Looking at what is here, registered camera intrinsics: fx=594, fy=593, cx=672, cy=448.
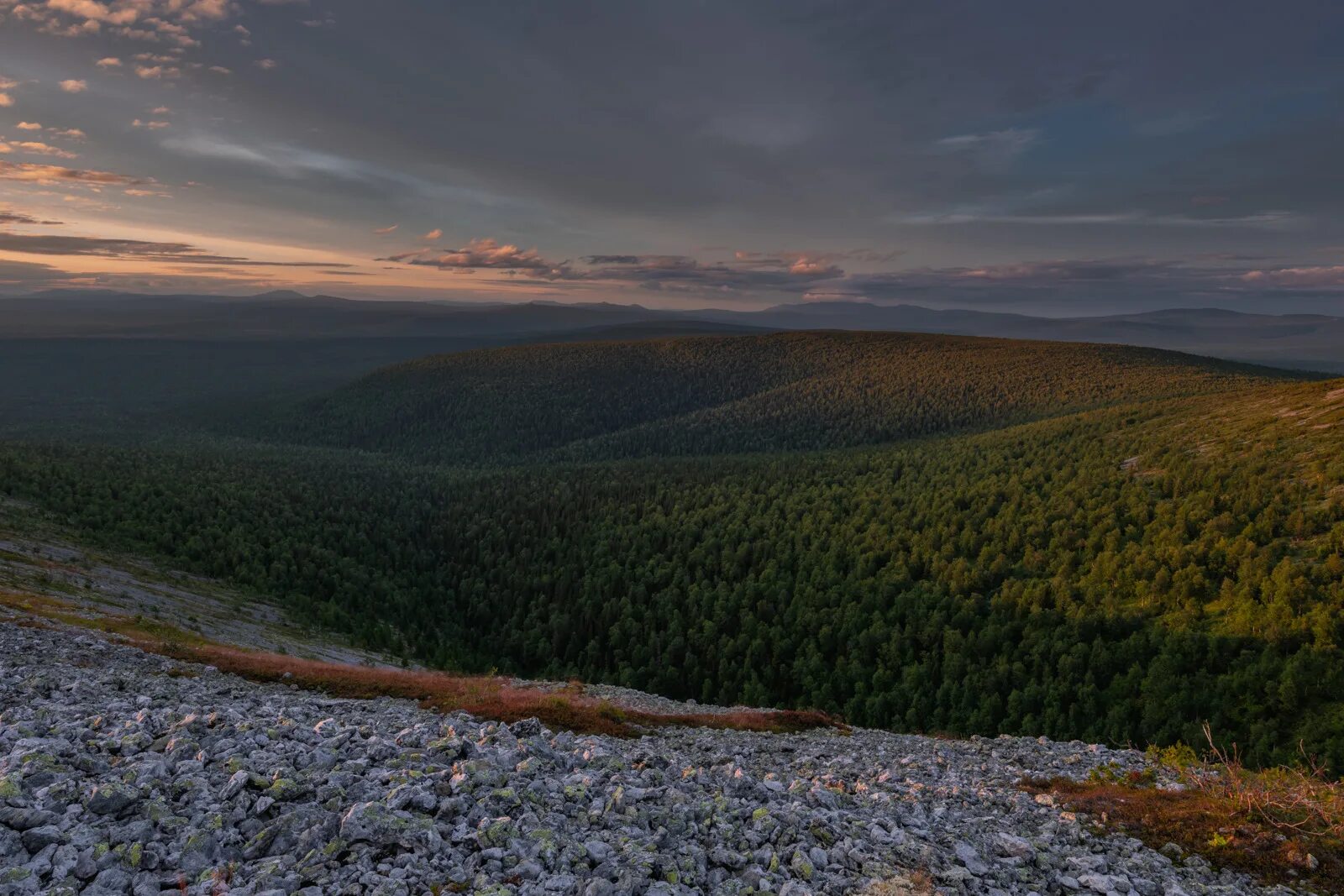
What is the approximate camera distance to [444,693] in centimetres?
2691

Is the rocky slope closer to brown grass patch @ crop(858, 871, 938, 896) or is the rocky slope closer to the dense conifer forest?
brown grass patch @ crop(858, 871, 938, 896)

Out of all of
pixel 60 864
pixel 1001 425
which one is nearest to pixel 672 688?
pixel 60 864

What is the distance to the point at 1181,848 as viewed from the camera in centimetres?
1298

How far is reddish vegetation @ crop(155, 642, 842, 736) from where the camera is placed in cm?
2256

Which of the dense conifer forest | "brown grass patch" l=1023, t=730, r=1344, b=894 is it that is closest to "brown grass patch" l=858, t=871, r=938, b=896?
"brown grass patch" l=1023, t=730, r=1344, b=894

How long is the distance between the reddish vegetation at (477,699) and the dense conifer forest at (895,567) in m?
30.5

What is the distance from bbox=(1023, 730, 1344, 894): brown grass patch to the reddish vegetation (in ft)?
50.1

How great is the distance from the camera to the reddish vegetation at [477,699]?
22.6 meters

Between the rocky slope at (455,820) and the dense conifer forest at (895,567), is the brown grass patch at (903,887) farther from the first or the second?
the dense conifer forest at (895,567)

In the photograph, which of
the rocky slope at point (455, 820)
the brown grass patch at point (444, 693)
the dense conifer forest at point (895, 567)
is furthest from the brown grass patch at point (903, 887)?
the dense conifer forest at point (895, 567)

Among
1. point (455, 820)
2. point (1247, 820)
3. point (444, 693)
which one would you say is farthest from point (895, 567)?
point (455, 820)

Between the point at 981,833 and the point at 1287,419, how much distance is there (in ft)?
353

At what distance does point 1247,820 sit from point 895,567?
64909 mm

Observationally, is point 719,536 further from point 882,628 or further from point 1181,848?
point 1181,848
